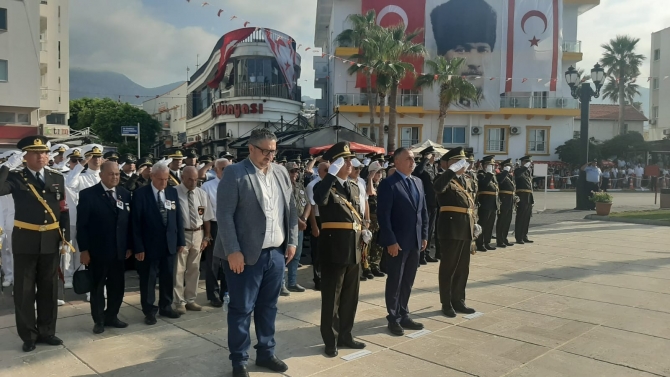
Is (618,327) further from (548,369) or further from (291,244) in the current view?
(291,244)

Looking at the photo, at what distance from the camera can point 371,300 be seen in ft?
23.9

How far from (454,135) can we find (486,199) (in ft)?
105

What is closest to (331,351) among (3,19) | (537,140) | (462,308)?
(462,308)

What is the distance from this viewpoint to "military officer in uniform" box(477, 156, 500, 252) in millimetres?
11134

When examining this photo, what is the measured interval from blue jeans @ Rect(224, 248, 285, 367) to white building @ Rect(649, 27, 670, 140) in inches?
2382

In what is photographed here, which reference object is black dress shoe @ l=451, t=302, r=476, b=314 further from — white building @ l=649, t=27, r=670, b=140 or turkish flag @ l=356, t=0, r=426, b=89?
white building @ l=649, t=27, r=670, b=140

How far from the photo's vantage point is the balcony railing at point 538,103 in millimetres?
41281

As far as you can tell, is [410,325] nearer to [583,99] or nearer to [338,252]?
[338,252]

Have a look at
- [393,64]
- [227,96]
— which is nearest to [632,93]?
[393,64]

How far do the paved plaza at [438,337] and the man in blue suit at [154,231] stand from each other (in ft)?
1.39

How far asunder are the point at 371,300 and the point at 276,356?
248 cm

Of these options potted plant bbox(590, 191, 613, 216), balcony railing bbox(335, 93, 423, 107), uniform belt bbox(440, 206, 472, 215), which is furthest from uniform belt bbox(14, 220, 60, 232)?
balcony railing bbox(335, 93, 423, 107)

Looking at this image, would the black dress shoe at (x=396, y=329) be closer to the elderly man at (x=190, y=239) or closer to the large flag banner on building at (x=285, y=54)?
the elderly man at (x=190, y=239)

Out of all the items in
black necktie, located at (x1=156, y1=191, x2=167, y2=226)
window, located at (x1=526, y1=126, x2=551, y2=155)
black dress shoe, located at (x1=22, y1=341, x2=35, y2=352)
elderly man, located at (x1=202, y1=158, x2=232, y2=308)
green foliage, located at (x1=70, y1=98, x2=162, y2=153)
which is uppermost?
green foliage, located at (x1=70, y1=98, x2=162, y2=153)
